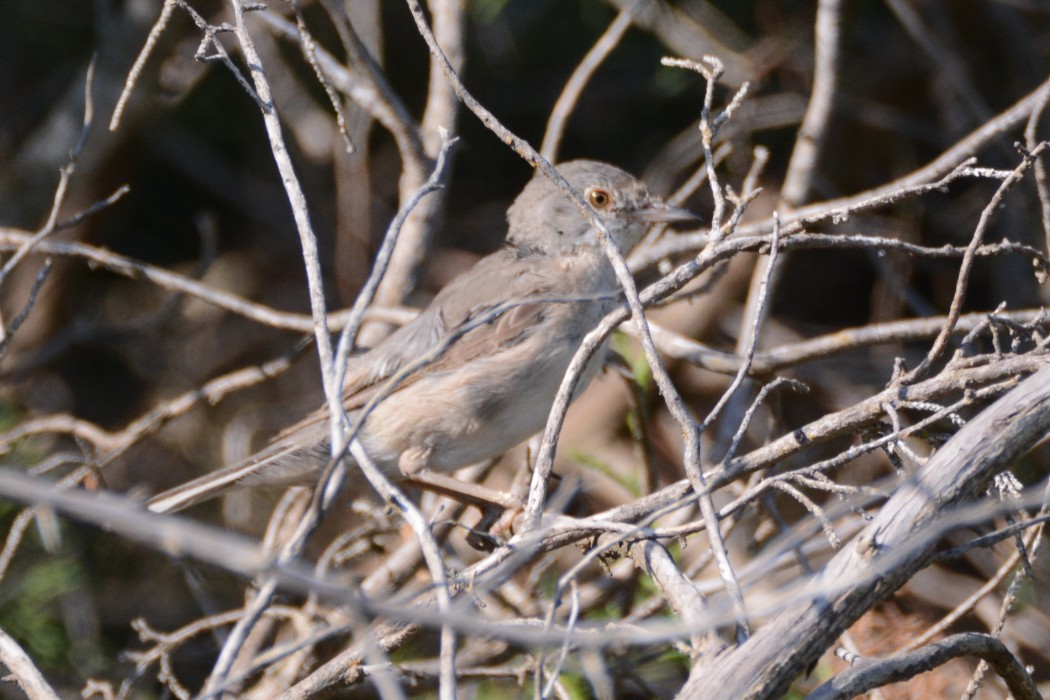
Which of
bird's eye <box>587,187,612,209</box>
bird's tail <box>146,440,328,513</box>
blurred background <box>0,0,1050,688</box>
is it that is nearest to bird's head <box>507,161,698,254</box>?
bird's eye <box>587,187,612,209</box>

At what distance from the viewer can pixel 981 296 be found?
6258 mm

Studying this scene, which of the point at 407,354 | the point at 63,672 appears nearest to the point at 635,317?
the point at 407,354

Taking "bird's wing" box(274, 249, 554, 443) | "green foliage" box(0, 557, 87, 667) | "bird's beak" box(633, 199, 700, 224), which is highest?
"bird's beak" box(633, 199, 700, 224)

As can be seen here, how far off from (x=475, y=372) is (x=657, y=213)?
1061 mm

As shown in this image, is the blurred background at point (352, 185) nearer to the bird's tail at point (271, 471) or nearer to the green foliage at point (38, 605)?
the green foliage at point (38, 605)

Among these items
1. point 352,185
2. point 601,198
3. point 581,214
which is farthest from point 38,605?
point 352,185

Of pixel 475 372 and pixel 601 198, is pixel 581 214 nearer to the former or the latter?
pixel 601 198

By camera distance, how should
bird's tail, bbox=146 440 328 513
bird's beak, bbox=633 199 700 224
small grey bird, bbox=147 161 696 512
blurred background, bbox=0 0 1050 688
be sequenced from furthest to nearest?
blurred background, bbox=0 0 1050 688 < bird's beak, bbox=633 199 700 224 < small grey bird, bbox=147 161 696 512 < bird's tail, bbox=146 440 328 513

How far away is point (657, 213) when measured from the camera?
4.85m

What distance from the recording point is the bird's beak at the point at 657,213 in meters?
4.79

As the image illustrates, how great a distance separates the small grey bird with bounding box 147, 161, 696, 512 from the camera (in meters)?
4.46

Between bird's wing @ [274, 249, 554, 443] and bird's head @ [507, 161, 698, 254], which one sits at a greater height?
bird's head @ [507, 161, 698, 254]

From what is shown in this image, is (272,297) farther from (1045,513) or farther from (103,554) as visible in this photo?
(1045,513)

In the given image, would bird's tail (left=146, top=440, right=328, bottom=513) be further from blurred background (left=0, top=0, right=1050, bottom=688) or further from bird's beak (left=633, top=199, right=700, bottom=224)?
bird's beak (left=633, top=199, right=700, bottom=224)
